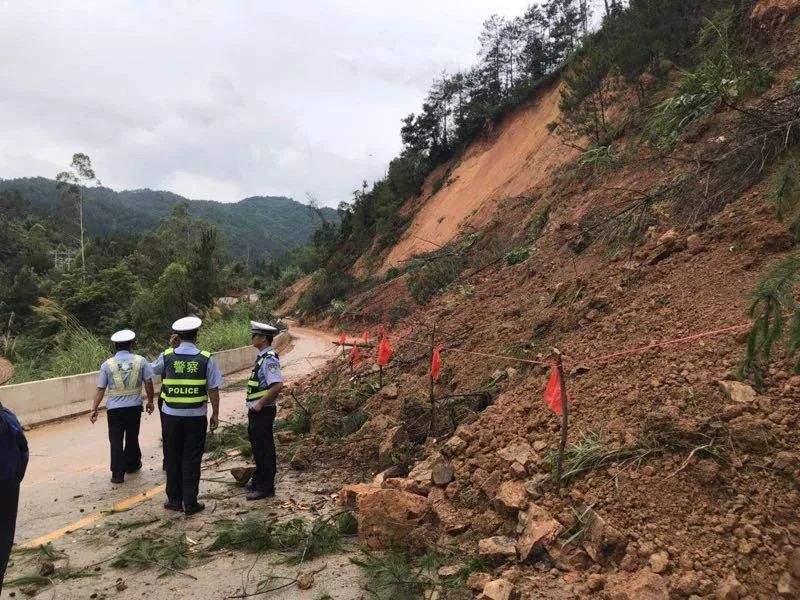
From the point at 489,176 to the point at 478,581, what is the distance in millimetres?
26988

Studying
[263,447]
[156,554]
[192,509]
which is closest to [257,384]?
[263,447]

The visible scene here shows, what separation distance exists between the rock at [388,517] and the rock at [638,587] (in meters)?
1.29

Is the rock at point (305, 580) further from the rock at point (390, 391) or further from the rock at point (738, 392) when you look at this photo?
the rock at point (390, 391)

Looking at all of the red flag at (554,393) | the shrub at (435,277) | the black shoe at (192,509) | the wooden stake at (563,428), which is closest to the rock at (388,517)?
the wooden stake at (563,428)

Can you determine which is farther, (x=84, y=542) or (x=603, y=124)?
(x=603, y=124)

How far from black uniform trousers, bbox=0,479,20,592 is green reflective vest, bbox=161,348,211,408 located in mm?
1954

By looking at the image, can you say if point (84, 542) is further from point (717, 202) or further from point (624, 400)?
point (717, 202)

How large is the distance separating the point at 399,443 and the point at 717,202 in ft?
15.5

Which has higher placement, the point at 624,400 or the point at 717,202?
the point at 717,202

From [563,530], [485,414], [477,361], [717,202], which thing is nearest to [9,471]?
[563,530]

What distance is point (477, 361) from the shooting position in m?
6.83

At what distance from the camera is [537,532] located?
10.9 feet

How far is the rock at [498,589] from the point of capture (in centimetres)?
292

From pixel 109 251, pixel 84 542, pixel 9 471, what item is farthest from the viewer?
pixel 109 251
